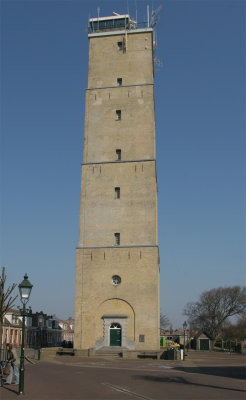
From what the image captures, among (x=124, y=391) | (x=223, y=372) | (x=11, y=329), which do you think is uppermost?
(x=124, y=391)

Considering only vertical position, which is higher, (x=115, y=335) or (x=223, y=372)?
Result: (x=115, y=335)

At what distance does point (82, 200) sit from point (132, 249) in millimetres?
6400

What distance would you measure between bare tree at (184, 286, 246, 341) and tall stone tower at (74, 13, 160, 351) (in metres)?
44.1

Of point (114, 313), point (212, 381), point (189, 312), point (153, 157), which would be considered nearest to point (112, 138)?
point (153, 157)

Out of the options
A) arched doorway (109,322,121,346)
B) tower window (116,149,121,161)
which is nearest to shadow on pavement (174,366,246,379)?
arched doorway (109,322,121,346)

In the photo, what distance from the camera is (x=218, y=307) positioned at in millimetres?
74625

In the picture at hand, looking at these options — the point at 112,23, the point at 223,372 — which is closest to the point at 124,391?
the point at 223,372

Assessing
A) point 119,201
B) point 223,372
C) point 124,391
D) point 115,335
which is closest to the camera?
point 124,391

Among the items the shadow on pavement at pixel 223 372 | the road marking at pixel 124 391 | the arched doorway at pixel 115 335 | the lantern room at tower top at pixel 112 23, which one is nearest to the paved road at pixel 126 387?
the road marking at pixel 124 391

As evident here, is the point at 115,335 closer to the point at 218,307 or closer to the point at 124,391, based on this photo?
the point at 124,391

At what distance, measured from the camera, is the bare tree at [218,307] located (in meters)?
72.8

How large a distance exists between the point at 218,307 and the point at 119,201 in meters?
46.4

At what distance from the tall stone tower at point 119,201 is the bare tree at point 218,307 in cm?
4410

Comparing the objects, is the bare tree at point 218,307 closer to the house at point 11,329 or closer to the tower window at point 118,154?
the house at point 11,329
